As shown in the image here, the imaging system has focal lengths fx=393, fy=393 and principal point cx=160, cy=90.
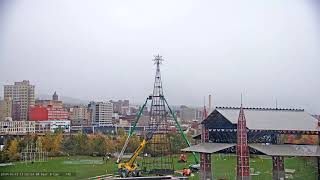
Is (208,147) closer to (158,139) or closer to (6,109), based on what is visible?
(158,139)

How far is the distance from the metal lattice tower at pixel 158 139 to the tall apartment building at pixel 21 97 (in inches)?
58.2

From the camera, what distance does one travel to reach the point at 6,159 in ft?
15.3

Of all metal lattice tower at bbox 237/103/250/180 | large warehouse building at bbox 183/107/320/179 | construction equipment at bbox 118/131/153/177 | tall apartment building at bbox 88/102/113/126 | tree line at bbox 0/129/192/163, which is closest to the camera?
metal lattice tower at bbox 237/103/250/180

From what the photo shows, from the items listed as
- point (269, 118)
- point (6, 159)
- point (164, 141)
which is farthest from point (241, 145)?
point (6, 159)

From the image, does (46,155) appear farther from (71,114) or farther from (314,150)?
(314,150)

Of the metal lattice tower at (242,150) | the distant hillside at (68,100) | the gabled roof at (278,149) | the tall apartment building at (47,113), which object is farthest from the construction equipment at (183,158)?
the tall apartment building at (47,113)

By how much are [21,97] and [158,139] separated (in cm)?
178

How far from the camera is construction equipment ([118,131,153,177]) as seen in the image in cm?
445

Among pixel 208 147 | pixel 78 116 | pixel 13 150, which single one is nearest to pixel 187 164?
pixel 208 147

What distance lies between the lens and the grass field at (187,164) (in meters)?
4.20

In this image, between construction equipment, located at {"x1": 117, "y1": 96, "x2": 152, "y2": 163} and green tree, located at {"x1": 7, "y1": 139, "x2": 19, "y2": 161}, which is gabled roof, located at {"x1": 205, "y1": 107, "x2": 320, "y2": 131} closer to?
construction equipment, located at {"x1": 117, "y1": 96, "x2": 152, "y2": 163}

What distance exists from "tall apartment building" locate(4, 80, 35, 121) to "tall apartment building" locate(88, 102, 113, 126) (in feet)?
2.45

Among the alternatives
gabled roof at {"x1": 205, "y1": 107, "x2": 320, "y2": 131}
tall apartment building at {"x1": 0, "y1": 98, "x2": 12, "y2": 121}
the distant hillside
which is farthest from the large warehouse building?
tall apartment building at {"x1": 0, "y1": 98, "x2": 12, "y2": 121}

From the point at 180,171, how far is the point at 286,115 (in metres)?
1.36
